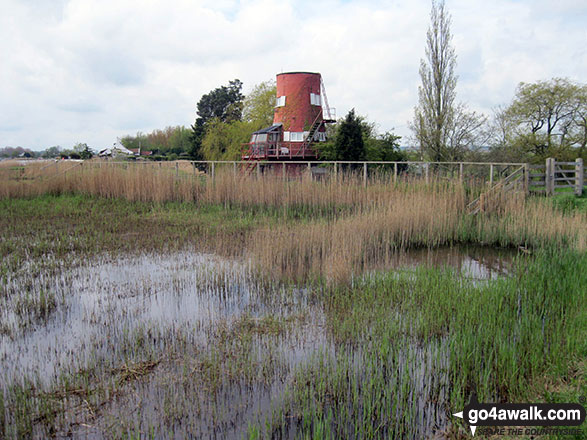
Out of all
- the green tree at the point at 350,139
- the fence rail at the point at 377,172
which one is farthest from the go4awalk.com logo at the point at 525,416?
the green tree at the point at 350,139

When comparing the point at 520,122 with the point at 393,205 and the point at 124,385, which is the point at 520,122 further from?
the point at 124,385

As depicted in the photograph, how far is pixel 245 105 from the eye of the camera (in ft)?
A: 135

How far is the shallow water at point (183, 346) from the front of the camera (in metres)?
3.46

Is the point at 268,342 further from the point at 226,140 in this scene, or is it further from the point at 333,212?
the point at 226,140

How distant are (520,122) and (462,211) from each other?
1789cm

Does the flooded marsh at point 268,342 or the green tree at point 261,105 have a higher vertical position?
the green tree at point 261,105

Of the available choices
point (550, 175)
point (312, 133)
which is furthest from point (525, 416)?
point (312, 133)

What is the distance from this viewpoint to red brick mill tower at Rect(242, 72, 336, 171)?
30148mm

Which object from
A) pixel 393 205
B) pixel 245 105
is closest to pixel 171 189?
pixel 393 205

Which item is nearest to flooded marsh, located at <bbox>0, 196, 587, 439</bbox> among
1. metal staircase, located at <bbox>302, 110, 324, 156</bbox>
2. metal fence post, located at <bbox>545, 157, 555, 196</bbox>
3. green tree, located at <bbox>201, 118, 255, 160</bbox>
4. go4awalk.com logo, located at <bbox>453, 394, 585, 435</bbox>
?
go4awalk.com logo, located at <bbox>453, 394, 585, 435</bbox>

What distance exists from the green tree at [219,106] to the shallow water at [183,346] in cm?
3980

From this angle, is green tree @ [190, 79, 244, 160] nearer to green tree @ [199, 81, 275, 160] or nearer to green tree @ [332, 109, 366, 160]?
green tree @ [199, 81, 275, 160]

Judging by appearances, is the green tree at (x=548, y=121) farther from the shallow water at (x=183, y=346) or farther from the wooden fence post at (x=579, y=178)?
the shallow water at (x=183, y=346)

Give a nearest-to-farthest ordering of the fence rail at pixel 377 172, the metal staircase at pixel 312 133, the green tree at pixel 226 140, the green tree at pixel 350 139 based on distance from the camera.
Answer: the fence rail at pixel 377 172 → the green tree at pixel 350 139 → the metal staircase at pixel 312 133 → the green tree at pixel 226 140
